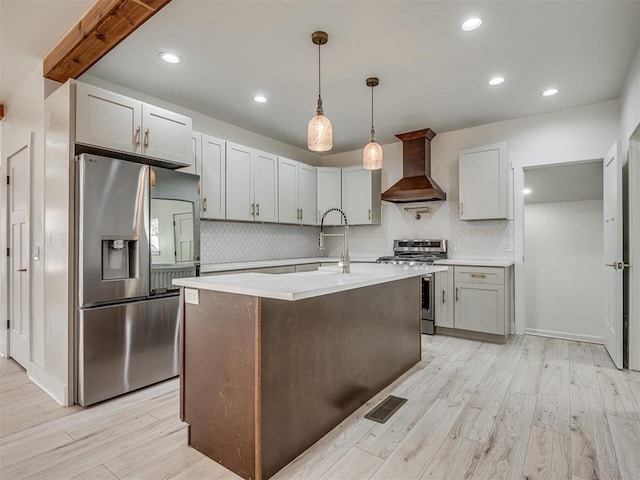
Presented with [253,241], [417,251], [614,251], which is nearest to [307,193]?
[253,241]

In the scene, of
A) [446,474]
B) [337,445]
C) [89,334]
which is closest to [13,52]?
[89,334]

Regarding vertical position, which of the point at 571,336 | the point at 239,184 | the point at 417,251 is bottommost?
the point at 571,336

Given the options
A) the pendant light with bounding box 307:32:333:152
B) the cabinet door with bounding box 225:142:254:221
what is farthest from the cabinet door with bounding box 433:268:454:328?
the pendant light with bounding box 307:32:333:152

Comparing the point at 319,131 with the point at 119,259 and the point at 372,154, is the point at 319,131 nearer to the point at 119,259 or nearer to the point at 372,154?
the point at 372,154

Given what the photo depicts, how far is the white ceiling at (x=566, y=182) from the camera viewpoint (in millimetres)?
4535

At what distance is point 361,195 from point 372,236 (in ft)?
2.34

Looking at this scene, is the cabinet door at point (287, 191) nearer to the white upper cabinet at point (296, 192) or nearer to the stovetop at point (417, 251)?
the white upper cabinet at point (296, 192)

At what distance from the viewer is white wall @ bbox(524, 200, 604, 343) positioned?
4.68m

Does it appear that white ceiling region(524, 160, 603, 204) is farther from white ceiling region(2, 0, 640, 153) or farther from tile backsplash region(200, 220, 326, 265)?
tile backsplash region(200, 220, 326, 265)

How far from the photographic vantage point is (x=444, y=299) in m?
4.27

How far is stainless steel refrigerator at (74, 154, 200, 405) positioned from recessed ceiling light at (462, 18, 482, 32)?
251 cm

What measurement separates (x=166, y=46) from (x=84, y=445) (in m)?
2.76

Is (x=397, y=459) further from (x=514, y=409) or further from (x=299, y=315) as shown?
(x=514, y=409)

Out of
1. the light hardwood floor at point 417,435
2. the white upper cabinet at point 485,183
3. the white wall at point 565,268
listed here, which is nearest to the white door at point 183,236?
the light hardwood floor at point 417,435
